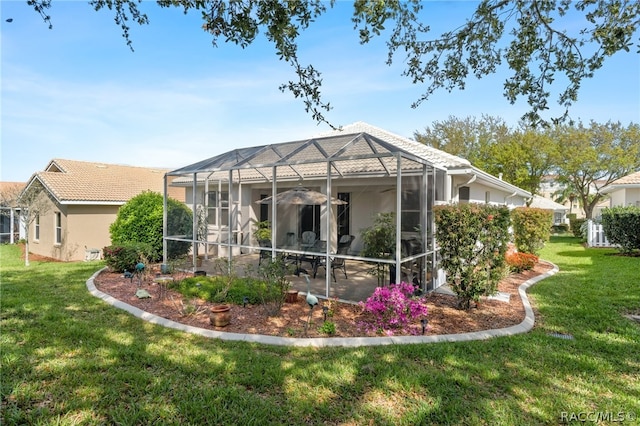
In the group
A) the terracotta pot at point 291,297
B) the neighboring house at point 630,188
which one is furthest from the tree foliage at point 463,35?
the neighboring house at point 630,188

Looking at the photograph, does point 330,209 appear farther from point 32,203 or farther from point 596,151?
point 596,151

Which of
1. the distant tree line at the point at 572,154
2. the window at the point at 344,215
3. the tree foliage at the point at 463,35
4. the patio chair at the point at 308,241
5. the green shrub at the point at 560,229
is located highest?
the distant tree line at the point at 572,154

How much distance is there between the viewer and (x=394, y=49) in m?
6.57

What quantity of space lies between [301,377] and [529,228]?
40.1 feet

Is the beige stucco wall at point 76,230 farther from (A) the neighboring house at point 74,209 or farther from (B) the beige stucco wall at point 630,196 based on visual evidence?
(B) the beige stucco wall at point 630,196

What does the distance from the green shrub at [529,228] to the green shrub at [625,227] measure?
3672mm

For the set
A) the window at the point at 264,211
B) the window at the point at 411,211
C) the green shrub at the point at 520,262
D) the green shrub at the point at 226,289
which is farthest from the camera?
the window at the point at 264,211

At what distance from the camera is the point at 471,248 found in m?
6.65

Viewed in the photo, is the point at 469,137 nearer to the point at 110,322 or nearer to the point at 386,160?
the point at 386,160

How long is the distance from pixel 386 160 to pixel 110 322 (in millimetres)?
8051

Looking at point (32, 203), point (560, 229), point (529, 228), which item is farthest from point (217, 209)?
point (560, 229)

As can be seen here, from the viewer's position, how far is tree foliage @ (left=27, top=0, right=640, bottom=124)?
3867mm

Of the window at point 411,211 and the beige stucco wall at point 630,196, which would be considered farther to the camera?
the beige stucco wall at point 630,196

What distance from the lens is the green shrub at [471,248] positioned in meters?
6.65
